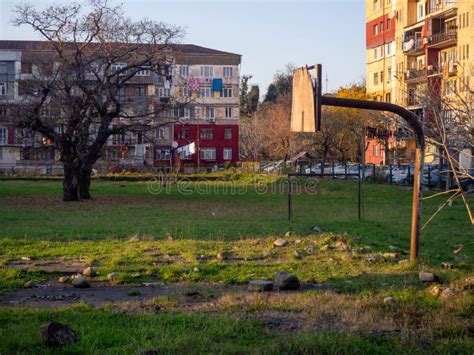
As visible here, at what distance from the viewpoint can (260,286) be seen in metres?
9.42

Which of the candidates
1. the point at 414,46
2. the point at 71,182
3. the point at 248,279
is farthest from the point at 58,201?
the point at 414,46

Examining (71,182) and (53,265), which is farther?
(71,182)

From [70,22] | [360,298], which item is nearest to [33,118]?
[70,22]

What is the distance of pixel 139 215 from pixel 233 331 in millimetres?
17447

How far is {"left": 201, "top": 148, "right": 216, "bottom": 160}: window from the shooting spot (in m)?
85.2

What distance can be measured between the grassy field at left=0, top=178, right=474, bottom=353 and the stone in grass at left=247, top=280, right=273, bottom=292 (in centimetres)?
36

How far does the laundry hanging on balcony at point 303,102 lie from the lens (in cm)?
1029

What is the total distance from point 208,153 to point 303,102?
75.2 m

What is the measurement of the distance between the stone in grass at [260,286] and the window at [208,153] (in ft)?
249

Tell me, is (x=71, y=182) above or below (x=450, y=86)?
below

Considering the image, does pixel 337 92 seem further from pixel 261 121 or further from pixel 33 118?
pixel 33 118

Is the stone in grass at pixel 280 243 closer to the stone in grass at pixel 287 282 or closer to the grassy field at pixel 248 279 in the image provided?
the grassy field at pixel 248 279

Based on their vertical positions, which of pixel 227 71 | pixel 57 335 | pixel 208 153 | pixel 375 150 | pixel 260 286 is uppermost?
pixel 227 71

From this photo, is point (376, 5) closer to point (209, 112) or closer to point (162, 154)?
point (209, 112)
